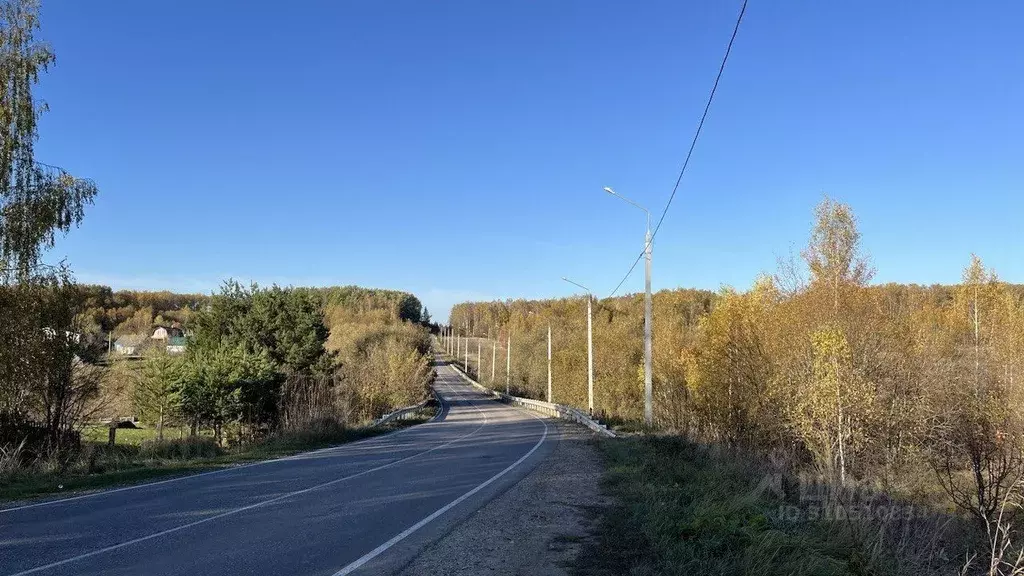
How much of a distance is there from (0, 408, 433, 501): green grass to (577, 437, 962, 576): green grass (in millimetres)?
10315

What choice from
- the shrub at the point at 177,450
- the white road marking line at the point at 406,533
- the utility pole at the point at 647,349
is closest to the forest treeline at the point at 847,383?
the utility pole at the point at 647,349

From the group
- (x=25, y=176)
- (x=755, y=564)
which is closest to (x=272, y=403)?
(x=25, y=176)

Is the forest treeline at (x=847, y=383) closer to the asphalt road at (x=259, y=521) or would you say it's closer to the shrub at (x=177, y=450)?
the asphalt road at (x=259, y=521)

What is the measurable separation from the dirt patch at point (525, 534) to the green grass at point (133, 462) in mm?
8306

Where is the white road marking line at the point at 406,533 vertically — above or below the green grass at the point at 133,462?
above

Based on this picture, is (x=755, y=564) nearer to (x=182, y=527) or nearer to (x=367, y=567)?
(x=367, y=567)

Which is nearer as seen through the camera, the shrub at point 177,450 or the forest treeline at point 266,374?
the shrub at point 177,450

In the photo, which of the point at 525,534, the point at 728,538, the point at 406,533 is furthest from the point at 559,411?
the point at 728,538

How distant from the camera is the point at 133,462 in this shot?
17.0 metres

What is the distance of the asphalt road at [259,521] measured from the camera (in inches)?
280

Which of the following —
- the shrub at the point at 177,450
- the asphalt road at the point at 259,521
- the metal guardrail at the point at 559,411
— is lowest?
the metal guardrail at the point at 559,411

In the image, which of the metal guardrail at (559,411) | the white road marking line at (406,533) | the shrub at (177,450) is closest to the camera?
the white road marking line at (406,533)

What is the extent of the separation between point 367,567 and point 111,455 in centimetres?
1454

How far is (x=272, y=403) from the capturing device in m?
32.7
